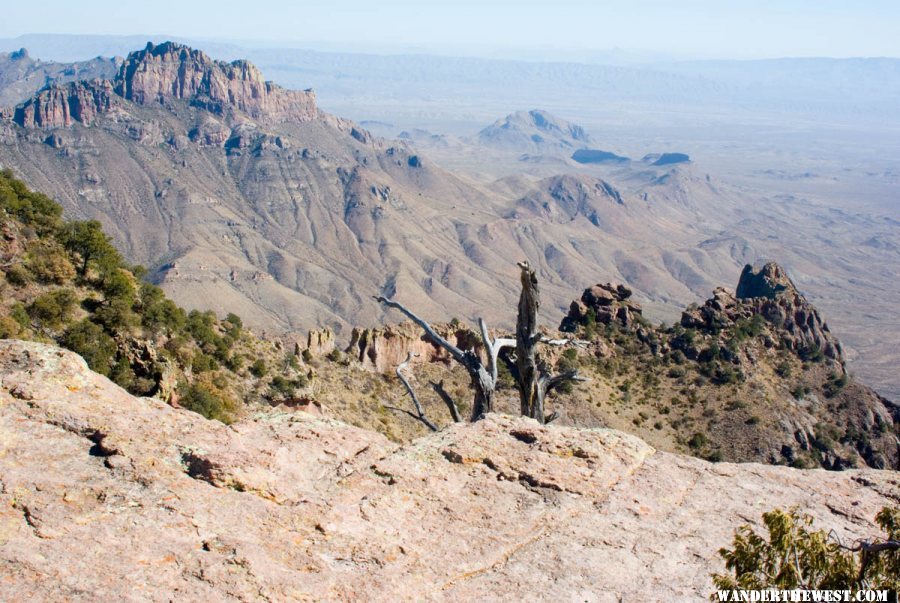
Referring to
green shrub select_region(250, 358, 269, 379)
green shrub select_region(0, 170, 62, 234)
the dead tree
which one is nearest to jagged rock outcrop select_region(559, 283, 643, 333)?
green shrub select_region(250, 358, 269, 379)

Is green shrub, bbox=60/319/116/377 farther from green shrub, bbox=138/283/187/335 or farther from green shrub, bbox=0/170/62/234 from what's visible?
green shrub, bbox=0/170/62/234

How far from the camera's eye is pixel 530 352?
13.7m

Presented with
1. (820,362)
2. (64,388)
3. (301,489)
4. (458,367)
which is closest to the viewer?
(301,489)

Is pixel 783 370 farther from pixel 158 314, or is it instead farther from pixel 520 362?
pixel 520 362

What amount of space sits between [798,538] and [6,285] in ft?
83.8

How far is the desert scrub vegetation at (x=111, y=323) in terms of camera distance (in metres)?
21.4

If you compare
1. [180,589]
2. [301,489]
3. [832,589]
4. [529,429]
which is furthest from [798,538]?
[180,589]

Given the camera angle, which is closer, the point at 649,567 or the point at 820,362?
the point at 649,567

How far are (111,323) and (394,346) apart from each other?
17006 millimetres

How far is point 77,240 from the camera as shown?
29.8m

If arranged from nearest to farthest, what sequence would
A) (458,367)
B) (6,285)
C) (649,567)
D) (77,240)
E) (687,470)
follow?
1. (649,567)
2. (687,470)
3. (6,285)
4. (77,240)
5. (458,367)

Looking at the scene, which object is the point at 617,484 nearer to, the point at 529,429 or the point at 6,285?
the point at 529,429

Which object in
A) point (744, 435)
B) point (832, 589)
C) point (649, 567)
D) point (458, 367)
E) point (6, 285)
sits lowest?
point (744, 435)

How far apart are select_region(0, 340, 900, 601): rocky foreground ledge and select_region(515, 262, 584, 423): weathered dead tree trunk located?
2.99 m
